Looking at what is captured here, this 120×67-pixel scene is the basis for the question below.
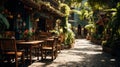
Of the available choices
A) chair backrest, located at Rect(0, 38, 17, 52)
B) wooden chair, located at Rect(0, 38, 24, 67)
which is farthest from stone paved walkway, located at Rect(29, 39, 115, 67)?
chair backrest, located at Rect(0, 38, 17, 52)

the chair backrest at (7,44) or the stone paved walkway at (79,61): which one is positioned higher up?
the chair backrest at (7,44)

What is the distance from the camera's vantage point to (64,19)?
73.0 ft

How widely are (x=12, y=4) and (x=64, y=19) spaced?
9.94 m

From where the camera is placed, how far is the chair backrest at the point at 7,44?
27.5 feet

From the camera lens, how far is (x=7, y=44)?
8430mm

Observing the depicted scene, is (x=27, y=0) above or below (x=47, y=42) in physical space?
above

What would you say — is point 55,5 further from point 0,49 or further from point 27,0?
point 0,49

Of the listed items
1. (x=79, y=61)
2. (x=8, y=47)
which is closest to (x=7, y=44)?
(x=8, y=47)

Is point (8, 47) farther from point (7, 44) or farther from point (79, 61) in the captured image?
point (79, 61)

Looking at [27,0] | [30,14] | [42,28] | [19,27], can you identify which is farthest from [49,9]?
[27,0]

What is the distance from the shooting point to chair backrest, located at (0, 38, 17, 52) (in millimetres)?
8375

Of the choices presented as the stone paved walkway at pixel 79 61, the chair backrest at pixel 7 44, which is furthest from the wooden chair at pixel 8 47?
the stone paved walkway at pixel 79 61

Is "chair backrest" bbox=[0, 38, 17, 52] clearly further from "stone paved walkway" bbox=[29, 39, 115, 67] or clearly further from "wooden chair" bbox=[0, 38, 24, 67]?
"stone paved walkway" bbox=[29, 39, 115, 67]

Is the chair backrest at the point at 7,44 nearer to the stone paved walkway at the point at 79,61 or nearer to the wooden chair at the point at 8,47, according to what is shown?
the wooden chair at the point at 8,47
